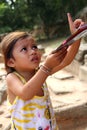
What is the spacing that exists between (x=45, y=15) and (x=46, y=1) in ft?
2.36

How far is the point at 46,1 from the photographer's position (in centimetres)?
1437

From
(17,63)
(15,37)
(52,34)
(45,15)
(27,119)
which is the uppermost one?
(15,37)

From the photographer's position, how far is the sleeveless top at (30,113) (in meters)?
1.65

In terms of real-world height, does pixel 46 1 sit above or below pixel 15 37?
below

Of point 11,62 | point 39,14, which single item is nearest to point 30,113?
point 11,62

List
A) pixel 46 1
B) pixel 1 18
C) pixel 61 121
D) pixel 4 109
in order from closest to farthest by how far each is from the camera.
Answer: pixel 61 121 < pixel 4 109 < pixel 46 1 < pixel 1 18

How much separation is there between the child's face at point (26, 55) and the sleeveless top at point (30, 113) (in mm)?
76

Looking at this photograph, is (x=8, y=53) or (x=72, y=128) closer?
(x=8, y=53)

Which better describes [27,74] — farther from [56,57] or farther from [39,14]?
[39,14]

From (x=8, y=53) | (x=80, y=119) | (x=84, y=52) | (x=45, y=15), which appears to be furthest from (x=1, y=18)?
(x=8, y=53)

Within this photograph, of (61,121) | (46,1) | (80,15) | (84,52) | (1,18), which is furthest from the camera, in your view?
(1,18)

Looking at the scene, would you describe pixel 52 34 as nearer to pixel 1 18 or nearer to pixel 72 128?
pixel 1 18

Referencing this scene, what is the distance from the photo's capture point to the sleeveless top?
165 cm

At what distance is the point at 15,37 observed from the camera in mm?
1666
